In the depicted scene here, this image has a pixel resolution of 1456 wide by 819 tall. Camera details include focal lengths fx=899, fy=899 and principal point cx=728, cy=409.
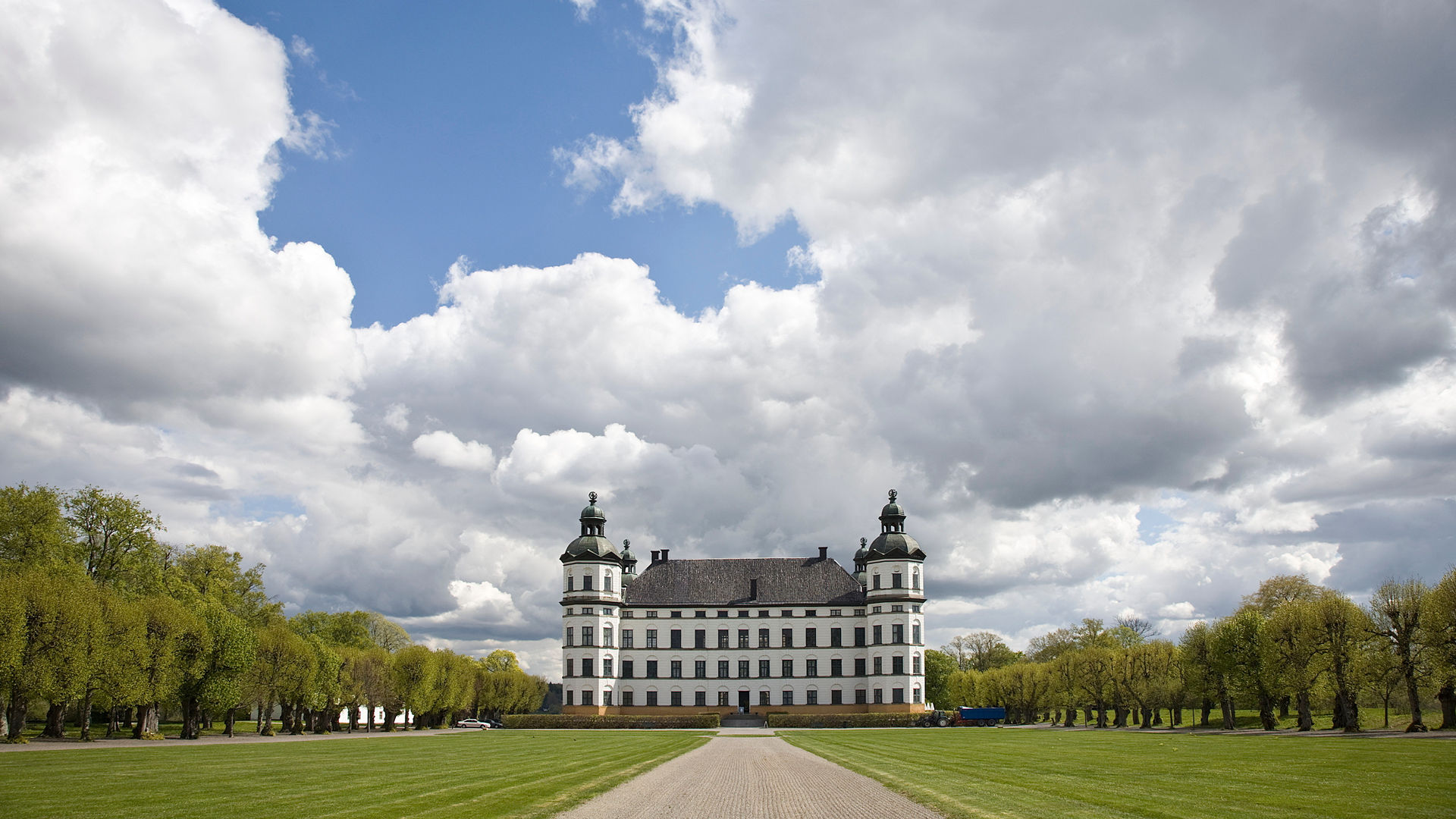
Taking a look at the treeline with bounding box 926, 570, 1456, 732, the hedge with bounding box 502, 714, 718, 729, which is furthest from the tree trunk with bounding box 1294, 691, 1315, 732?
the hedge with bounding box 502, 714, 718, 729

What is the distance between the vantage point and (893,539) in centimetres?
8894

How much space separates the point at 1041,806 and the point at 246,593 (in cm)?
7096

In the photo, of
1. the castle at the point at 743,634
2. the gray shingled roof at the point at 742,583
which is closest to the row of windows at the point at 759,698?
the castle at the point at 743,634

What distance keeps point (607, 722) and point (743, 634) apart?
16817 millimetres

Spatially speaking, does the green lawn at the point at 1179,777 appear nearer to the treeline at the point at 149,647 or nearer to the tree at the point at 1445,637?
the tree at the point at 1445,637

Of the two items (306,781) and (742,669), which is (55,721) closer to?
(306,781)

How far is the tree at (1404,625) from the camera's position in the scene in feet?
151

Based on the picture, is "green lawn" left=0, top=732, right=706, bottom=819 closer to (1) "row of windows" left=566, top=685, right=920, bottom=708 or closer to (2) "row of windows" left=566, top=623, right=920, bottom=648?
(1) "row of windows" left=566, top=685, right=920, bottom=708

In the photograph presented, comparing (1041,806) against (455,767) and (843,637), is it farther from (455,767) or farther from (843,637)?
(843,637)

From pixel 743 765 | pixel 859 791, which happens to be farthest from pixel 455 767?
pixel 859 791

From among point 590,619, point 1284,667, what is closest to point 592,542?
point 590,619

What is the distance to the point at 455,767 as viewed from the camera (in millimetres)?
27266

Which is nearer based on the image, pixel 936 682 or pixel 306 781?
pixel 306 781

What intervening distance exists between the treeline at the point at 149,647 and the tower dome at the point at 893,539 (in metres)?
40.2
